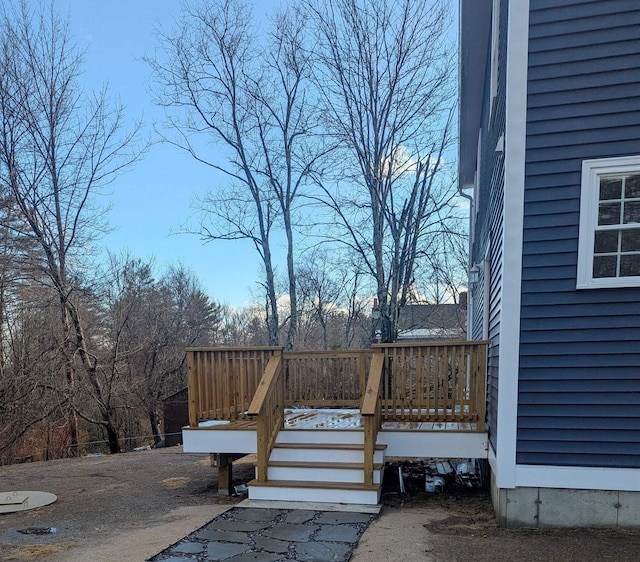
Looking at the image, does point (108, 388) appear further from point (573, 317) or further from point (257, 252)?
point (573, 317)

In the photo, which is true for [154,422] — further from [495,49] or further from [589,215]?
[589,215]

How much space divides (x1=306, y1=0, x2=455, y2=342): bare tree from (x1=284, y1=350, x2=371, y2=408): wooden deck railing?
234 inches

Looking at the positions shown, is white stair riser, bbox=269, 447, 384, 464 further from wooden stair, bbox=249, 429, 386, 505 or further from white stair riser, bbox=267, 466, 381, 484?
white stair riser, bbox=267, 466, 381, 484

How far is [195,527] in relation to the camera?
395cm

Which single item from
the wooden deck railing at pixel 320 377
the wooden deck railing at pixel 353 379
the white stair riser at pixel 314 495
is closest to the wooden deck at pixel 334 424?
the wooden deck railing at pixel 353 379

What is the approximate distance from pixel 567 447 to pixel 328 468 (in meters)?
2.29

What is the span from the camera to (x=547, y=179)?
11.8 feet

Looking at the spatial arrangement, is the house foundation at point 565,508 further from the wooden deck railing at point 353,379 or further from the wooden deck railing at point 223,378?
the wooden deck railing at point 223,378

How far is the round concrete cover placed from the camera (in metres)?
4.96

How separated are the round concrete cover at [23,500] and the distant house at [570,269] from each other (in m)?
5.13

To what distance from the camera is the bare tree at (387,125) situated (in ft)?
37.3

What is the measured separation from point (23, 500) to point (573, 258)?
6.51 meters

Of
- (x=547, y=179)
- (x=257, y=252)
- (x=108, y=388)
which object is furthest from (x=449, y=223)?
(x=108, y=388)

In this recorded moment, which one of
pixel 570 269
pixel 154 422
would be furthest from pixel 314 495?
pixel 154 422
